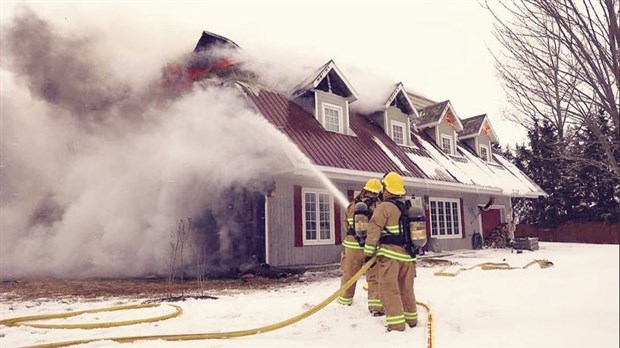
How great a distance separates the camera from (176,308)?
620 cm

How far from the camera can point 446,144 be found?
19.0 meters

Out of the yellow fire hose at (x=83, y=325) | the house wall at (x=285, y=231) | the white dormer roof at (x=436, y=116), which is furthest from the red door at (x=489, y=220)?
the yellow fire hose at (x=83, y=325)

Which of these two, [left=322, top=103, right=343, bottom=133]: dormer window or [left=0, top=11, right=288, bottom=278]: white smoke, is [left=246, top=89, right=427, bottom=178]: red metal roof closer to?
[left=322, top=103, right=343, bottom=133]: dormer window

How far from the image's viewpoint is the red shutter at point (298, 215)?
38.8 feet

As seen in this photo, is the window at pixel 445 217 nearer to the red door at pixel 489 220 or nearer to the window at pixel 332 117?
the red door at pixel 489 220

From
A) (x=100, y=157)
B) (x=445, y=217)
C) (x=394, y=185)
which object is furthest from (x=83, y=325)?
(x=445, y=217)

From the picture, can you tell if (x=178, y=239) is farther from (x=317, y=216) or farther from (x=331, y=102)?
(x=331, y=102)

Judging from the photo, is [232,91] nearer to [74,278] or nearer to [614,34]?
[74,278]

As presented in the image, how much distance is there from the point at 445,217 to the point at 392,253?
1264 cm

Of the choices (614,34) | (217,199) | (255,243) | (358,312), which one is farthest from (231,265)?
(614,34)

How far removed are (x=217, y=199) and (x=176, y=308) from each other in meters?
5.90

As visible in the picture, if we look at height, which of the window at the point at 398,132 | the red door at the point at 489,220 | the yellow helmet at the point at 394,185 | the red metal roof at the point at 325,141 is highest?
the window at the point at 398,132

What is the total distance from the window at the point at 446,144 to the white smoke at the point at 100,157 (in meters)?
10.1

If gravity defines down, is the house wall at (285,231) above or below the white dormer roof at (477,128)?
below
